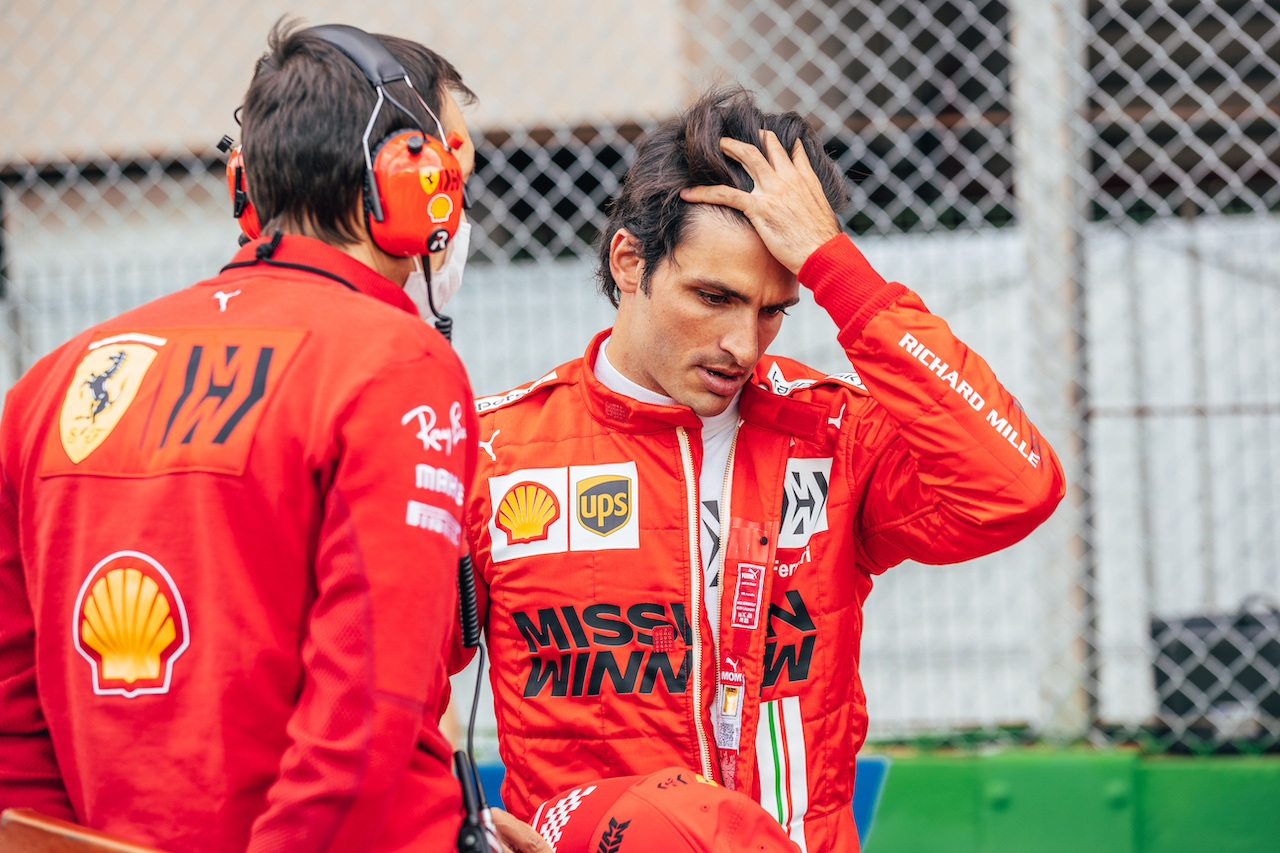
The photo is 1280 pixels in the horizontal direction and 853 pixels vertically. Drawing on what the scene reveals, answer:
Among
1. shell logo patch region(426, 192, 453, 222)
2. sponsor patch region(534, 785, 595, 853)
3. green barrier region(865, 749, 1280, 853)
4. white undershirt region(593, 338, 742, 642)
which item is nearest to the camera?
shell logo patch region(426, 192, 453, 222)

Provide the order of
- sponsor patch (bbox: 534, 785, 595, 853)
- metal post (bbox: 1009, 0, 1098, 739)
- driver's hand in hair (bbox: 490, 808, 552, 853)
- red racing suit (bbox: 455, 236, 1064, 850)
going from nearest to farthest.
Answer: driver's hand in hair (bbox: 490, 808, 552, 853), sponsor patch (bbox: 534, 785, 595, 853), red racing suit (bbox: 455, 236, 1064, 850), metal post (bbox: 1009, 0, 1098, 739)

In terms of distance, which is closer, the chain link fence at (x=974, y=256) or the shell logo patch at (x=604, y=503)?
the shell logo patch at (x=604, y=503)

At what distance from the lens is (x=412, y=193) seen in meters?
1.22

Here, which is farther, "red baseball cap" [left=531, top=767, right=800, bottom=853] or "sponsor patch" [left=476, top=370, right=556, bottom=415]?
"sponsor patch" [left=476, top=370, right=556, bottom=415]

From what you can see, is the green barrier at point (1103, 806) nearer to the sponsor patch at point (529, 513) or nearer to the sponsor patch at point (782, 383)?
the sponsor patch at point (782, 383)

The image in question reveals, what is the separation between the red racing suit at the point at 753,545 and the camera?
5.77 feet

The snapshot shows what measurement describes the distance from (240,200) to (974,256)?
3.00m

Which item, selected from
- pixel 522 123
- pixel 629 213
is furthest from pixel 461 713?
pixel 629 213

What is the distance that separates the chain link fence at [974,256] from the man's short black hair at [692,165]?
5.45 feet

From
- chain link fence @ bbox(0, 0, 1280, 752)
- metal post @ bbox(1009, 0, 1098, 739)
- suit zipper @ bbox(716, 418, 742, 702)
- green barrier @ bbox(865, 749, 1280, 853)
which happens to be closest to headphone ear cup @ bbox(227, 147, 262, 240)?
suit zipper @ bbox(716, 418, 742, 702)

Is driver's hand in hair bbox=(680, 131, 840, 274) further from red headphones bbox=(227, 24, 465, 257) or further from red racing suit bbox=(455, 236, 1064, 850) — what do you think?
red headphones bbox=(227, 24, 465, 257)

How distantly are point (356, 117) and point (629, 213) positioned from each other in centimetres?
85

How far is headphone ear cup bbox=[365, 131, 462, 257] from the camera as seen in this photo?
1.21 meters

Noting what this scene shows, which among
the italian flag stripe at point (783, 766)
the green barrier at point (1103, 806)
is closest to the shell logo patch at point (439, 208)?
the italian flag stripe at point (783, 766)
